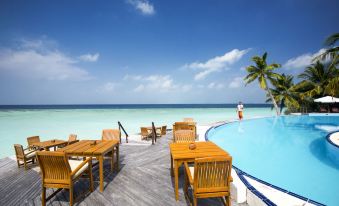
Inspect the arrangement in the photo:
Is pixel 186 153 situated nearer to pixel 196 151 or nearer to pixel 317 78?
pixel 196 151

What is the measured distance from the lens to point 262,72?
70.7 ft

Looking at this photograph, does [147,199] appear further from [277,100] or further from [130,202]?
[277,100]

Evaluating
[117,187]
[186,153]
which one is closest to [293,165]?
[186,153]

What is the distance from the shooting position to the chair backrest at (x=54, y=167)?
9.32 ft

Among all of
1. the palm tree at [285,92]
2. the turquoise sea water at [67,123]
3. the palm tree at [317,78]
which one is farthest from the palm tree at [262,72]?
the turquoise sea water at [67,123]

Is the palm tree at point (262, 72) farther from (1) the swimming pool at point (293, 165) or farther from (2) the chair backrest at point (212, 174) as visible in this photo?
(2) the chair backrest at point (212, 174)

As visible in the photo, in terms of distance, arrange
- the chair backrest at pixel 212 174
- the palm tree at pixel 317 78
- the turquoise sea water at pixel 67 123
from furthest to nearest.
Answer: the palm tree at pixel 317 78 → the turquoise sea water at pixel 67 123 → the chair backrest at pixel 212 174

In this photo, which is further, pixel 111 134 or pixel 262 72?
pixel 262 72

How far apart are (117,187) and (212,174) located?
6.87 ft

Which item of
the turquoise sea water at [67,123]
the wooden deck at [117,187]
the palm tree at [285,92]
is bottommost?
the turquoise sea water at [67,123]

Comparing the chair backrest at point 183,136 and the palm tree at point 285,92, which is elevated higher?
the palm tree at point 285,92

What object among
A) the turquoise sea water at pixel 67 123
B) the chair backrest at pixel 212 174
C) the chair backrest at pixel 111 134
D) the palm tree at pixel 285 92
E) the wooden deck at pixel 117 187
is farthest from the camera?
the palm tree at pixel 285 92

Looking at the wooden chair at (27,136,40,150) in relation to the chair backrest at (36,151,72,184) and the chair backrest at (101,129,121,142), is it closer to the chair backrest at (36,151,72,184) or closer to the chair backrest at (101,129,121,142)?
the chair backrest at (101,129,121,142)

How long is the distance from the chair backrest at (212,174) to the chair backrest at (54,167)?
2.13 meters
